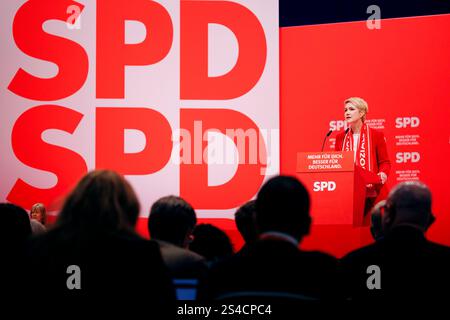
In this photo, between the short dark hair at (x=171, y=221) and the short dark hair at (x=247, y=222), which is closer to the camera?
the short dark hair at (x=171, y=221)

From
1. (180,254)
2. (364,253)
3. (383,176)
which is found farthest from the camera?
(383,176)

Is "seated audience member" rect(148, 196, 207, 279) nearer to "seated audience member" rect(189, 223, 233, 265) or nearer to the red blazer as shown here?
"seated audience member" rect(189, 223, 233, 265)

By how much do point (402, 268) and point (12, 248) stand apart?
4.23 feet

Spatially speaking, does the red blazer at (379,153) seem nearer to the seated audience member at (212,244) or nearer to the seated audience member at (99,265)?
the seated audience member at (212,244)

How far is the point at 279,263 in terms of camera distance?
190cm

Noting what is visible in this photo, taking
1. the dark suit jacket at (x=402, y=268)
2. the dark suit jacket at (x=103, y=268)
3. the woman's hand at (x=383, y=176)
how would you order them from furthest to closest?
the woman's hand at (x=383, y=176)
the dark suit jacket at (x=402, y=268)
the dark suit jacket at (x=103, y=268)

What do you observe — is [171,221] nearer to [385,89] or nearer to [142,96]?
[385,89]

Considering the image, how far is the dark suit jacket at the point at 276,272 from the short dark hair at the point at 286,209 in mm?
56

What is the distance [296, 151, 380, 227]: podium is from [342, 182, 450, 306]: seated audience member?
8.94 ft

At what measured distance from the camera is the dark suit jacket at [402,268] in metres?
2.22

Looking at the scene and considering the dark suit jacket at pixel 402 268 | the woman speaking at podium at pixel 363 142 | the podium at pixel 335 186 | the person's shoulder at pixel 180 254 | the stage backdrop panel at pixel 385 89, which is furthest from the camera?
the stage backdrop panel at pixel 385 89

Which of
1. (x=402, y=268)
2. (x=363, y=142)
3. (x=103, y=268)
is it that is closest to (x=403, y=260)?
(x=402, y=268)

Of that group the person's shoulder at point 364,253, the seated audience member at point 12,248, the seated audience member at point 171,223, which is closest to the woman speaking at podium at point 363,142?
the seated audience member at point 171,223
